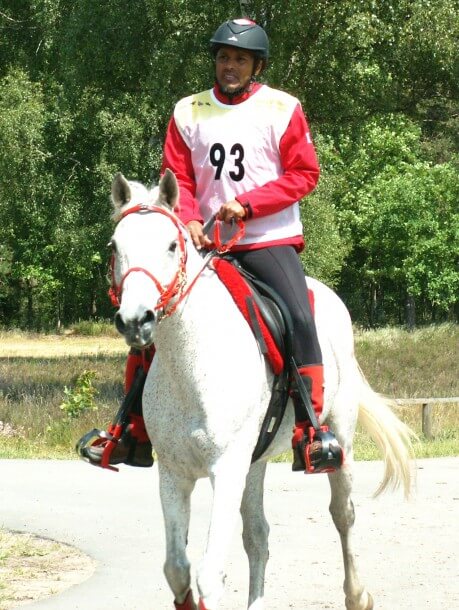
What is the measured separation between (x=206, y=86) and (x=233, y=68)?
1676 cm

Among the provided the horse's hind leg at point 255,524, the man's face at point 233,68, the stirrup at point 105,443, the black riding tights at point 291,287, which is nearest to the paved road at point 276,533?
the horse's hind leg at point 255,524

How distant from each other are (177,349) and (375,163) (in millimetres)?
58543

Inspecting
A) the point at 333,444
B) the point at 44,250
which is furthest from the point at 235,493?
the point at 44,250

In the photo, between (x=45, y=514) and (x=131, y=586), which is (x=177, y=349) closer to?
(x=131, y=586)

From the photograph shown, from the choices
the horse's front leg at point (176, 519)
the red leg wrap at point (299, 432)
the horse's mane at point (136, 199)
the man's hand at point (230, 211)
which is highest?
the horse's mane at point (136, 199)

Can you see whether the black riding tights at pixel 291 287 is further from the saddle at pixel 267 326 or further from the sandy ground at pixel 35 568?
the sandy ground at pixel 35 568

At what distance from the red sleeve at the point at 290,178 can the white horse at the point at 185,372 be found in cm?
56

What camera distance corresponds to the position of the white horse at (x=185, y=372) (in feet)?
16.4

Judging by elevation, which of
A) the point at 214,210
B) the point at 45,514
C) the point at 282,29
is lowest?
the point at 45,514

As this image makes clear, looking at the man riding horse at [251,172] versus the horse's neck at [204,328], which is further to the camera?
the man riding horse at [251,172]

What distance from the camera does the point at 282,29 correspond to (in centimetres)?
2195

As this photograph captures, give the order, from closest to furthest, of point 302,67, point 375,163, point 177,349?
point 177,349
point 302,67
point 375,163

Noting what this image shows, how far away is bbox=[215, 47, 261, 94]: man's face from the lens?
6.39 metres

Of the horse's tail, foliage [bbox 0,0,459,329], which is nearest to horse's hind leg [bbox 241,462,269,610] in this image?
the horse's tail
